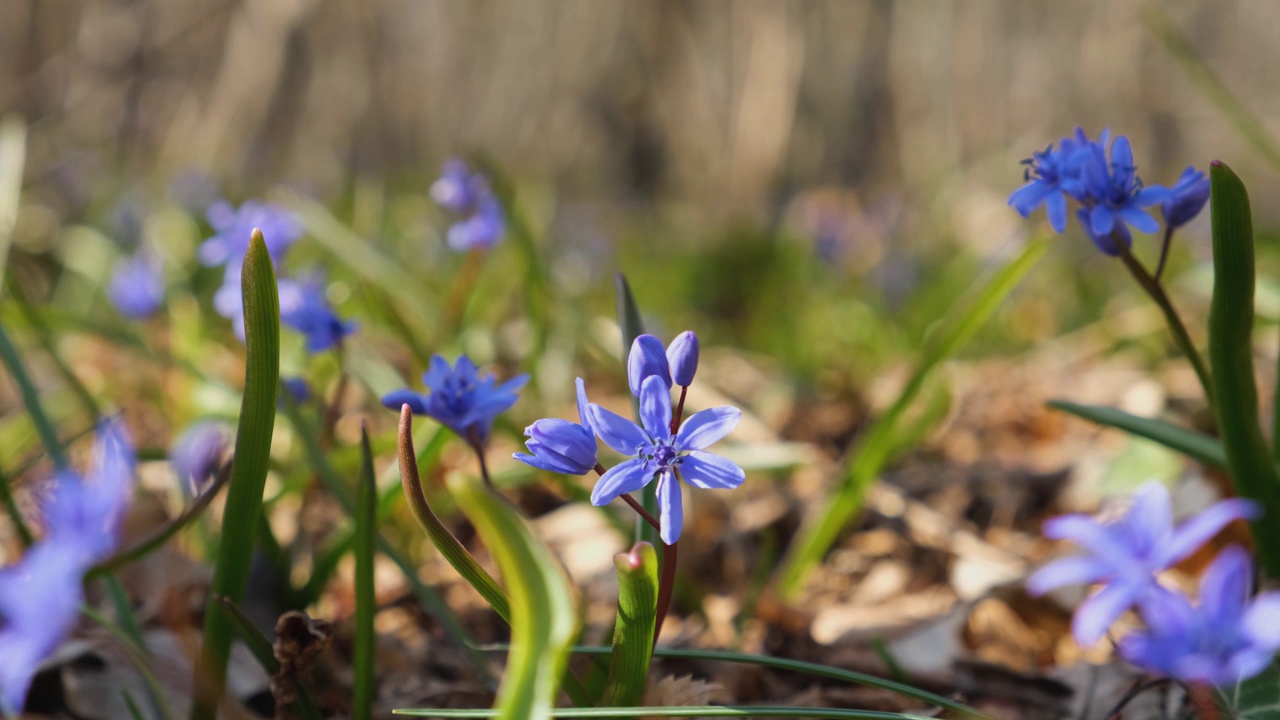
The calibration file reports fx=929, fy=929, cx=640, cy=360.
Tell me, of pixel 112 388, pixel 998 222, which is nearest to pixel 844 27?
pixel 998 222

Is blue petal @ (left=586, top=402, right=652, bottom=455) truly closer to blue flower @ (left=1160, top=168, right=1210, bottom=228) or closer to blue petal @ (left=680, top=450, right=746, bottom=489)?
blue petal @ (left=680, top=450, right=746, bottom=489)

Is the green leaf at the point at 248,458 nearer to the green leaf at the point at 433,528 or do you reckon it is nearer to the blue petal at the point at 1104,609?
the green leaf at the point at 433,528

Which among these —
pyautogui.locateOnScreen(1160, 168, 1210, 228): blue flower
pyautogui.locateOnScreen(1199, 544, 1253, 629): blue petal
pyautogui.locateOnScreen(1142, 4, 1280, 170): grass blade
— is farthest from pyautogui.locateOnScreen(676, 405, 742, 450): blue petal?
pyautogui.locateOnScreen(1142, 4, 1280, 170): grass blade

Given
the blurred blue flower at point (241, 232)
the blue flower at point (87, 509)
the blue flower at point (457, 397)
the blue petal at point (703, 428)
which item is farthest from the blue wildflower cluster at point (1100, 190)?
the blurred blue flower at point (241, 232)

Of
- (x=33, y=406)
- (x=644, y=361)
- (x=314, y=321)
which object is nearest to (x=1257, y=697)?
(x=644, y=361)

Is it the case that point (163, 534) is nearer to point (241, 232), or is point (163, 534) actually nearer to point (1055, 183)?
point (241, 232)

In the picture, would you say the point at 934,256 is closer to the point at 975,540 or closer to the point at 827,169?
the point at 827,169
